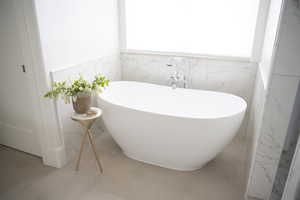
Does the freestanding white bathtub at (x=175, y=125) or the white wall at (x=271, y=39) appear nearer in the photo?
the white wall at (x=271, y=39)

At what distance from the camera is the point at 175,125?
1822 millimetres

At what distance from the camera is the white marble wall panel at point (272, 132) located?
143 centimetres

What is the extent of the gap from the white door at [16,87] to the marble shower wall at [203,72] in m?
1.25

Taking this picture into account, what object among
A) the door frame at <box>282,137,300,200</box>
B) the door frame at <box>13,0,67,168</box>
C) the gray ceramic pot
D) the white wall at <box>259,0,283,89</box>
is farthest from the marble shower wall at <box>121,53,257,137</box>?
the door frame at <box>282,137,300,200</box>

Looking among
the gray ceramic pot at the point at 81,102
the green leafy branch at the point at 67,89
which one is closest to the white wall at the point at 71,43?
the green leafy branch at the point at 67,89

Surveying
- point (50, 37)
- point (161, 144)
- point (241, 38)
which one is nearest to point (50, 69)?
point (50, 37)

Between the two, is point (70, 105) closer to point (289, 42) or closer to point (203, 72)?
point (203, 72)

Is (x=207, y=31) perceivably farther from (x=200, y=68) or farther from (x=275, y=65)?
(x=275, y=65)

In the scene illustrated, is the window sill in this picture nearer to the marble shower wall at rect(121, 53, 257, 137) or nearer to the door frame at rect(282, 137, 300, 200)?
the marble shower wall at rect(121, 53, 257, 137)

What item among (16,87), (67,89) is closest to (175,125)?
(67,89)

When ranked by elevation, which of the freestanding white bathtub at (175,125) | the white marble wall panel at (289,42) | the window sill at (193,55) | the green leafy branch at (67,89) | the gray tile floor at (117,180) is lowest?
the gray tile floor at (117,180)

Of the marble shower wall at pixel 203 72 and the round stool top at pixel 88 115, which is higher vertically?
the marble shower wall at pixel 203 72

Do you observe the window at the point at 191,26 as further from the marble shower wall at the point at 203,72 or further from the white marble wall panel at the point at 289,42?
the white marble wall panel at the point at 289,42

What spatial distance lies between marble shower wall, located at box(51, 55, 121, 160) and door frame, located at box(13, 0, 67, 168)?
0.07 metres
